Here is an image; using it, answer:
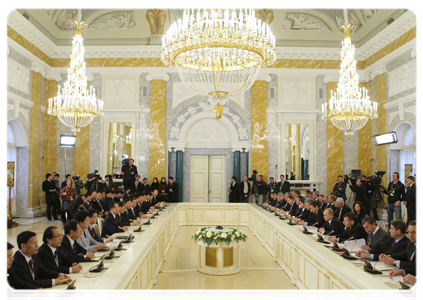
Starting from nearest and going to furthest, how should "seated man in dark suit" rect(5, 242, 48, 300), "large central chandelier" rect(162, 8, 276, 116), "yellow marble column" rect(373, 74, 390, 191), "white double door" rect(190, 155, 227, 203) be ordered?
"seated man in dark suit" rect(5, 242, 48, 300)
"large central chandelier" rect(162, 8, 276, 116)
"yellow marble column" rect(373, 74, 390, 191)
"white double door" rect(190, 155, 227, 203)

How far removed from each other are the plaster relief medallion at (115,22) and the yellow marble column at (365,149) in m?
9.86

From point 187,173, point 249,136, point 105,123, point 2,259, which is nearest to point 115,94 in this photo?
point 105,123

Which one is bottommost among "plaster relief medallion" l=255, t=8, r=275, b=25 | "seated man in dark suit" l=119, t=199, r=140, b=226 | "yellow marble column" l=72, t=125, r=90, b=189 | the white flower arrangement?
the white flower arrangement

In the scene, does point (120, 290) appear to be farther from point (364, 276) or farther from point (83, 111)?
point (83, 111)

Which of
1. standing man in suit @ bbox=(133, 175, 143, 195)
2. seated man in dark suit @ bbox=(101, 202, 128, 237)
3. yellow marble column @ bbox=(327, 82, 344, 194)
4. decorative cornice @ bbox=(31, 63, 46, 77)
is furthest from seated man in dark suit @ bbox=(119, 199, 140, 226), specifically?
yellow marble column @ bbox=(327, 82, 344, 194)

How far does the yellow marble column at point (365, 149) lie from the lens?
1566cm

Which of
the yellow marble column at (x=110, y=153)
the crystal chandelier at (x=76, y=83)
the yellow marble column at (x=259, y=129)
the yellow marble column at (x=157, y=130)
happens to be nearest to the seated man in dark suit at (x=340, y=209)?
the crystal chandelier at (x=76, y=83)

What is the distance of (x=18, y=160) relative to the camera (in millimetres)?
13992

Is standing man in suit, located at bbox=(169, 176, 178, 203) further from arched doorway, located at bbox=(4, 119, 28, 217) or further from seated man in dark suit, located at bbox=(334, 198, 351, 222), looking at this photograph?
seated man in dark suit, located at bbox=(334, 198, 351, 222)

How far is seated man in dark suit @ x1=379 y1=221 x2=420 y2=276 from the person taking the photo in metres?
4.18

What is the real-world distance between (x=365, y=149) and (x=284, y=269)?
10.0m

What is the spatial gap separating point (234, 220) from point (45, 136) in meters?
8.50

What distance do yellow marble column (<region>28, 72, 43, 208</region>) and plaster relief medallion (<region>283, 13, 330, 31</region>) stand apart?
10.1 m

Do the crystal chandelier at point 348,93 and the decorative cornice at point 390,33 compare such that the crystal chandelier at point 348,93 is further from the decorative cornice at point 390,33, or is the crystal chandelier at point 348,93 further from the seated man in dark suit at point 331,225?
the seated man in dark suit at point 331,225
